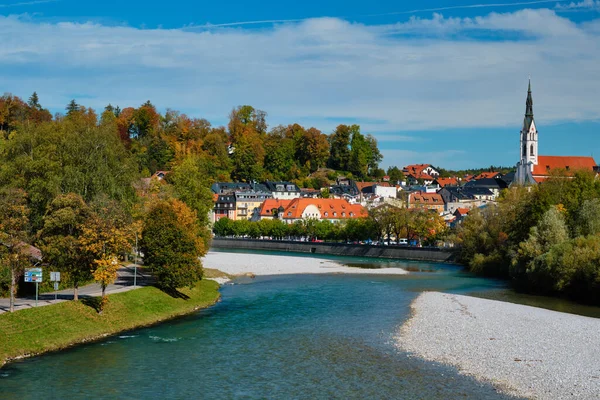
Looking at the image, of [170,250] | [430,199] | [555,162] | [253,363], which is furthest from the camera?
[555,162]

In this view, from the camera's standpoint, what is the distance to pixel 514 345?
125ft

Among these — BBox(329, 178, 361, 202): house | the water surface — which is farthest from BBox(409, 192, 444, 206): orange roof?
the water surface

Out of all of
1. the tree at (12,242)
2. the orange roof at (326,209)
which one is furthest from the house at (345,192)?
the tree at (12,242)

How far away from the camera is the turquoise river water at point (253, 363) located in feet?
97.3

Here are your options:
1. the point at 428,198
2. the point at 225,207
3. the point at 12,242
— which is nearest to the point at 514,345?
the point at 12,242

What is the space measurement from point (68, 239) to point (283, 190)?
5400 inches

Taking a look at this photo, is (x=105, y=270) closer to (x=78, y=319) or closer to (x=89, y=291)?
(x=78, y=319)

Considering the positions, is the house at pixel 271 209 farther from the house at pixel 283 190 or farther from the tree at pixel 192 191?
the tree at pixel 192 191

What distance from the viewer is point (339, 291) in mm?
63656

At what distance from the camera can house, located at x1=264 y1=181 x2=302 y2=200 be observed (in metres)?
178

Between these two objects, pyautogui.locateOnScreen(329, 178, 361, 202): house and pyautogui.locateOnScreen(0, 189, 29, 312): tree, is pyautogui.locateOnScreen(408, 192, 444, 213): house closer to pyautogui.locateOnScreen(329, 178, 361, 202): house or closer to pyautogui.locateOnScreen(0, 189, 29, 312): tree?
pyautogui.locateOnScreen(329, 178, 361, 202): house

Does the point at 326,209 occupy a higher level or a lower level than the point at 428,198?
lower

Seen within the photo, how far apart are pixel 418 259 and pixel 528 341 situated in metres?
67.8

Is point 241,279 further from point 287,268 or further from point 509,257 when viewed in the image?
point 509,257
